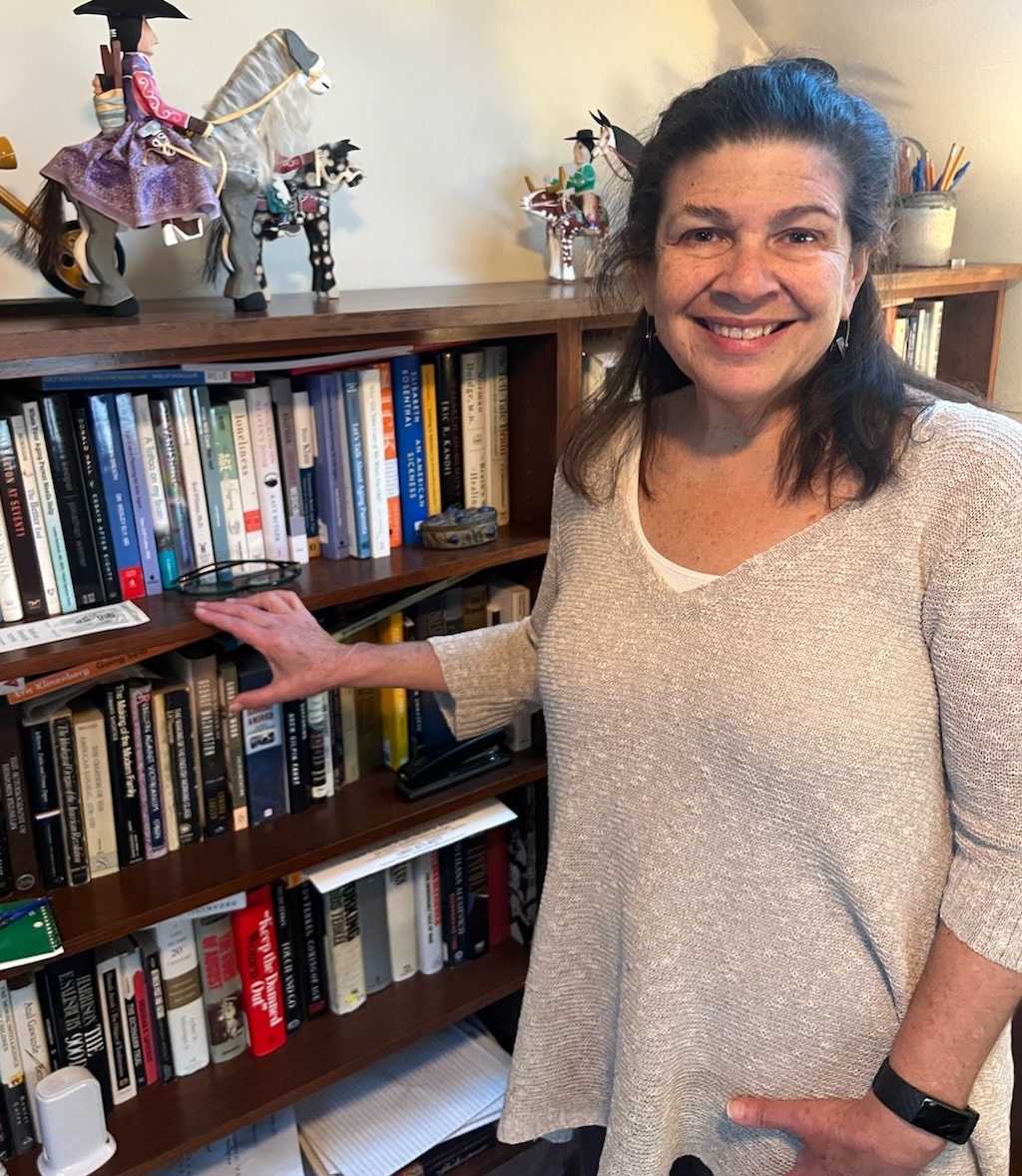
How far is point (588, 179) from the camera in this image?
1.47 m

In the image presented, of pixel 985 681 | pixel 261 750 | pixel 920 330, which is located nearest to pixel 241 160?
pixel 261 750

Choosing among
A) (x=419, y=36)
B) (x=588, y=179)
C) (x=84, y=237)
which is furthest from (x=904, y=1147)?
(x=419, y=36)

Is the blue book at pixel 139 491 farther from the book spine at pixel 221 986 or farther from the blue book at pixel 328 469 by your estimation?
the book spine at pixel 221 986

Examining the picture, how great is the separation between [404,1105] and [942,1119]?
83cm

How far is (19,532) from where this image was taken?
1003mm

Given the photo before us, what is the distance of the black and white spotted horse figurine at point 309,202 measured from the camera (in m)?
1.12

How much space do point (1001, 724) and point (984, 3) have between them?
1.31m

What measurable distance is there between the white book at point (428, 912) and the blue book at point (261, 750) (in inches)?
9.8

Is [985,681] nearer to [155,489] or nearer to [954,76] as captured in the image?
[155,489]

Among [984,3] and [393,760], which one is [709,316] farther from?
[984,3]

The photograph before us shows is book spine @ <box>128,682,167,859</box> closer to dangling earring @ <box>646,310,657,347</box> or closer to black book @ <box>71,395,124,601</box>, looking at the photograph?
black book @ <box>71,395,124,601</box>

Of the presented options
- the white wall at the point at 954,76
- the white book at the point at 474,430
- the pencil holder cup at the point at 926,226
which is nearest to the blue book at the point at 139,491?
the white book at the point at 474,430

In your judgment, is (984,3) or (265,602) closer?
(265,602)

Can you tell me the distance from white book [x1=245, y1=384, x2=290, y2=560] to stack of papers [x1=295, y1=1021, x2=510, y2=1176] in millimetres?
766
